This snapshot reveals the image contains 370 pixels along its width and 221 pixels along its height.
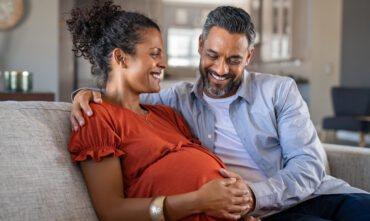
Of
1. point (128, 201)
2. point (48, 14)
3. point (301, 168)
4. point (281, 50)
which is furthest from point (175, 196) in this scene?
point (281, 50)

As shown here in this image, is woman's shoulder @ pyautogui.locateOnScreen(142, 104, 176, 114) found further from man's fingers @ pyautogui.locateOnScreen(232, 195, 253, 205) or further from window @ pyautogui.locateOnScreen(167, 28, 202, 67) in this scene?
window @ pyautogui.locateOnScreen(167, 28, 202, 67)

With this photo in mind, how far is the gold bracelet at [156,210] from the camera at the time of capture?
1073mm

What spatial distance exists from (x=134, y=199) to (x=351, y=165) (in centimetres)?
110

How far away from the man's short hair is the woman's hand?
0.66 meters

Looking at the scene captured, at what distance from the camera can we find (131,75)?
134 centimetres

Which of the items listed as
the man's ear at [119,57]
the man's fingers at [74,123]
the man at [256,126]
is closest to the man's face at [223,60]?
the man at [256,126]

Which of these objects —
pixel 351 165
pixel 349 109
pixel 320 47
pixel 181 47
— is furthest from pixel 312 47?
pixel 351 165

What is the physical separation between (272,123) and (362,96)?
14.2ft

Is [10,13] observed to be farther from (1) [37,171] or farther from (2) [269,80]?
(1) [37,171]

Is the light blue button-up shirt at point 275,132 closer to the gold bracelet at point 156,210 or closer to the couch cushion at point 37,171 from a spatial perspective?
the gold bracelet at point 156,210

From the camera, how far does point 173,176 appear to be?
3.77ft

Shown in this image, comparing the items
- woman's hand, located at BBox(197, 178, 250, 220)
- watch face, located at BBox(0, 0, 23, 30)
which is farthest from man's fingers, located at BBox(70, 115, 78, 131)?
watch face, located at BBox(0, 0, 23, 30)

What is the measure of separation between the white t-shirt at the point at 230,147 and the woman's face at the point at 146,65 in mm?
357

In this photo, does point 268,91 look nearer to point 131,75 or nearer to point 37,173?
point 131,75
